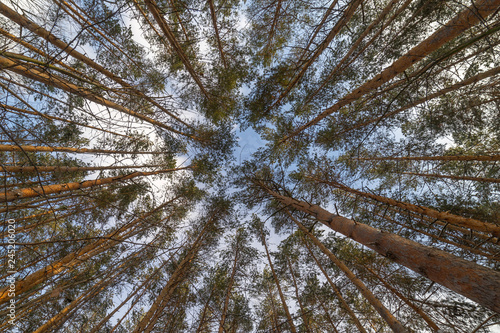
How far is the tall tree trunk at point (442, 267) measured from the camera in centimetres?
172

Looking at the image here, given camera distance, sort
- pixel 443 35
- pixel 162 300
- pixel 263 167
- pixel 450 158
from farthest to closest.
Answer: pixel 263 167 < pixel 450 158 < pixel 162 300 < pixel 443 35

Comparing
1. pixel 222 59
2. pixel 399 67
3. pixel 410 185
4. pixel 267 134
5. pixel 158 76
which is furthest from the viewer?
pixel 267 134

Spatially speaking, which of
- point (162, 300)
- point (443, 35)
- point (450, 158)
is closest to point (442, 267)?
point (443, 35)

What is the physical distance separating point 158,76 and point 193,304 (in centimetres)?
759

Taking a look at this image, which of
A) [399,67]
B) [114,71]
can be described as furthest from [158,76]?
[399,67]

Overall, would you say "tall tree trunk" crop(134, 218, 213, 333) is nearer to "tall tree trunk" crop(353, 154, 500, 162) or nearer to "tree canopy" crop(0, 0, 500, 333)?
"tree canopy" crop(0, 0, 500, 333)

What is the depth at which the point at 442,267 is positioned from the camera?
2.03 m

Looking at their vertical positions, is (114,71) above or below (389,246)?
above

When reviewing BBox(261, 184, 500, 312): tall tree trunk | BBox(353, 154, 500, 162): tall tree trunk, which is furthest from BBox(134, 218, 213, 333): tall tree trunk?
BBox(353, 154, 500, 162): tall tree trunk

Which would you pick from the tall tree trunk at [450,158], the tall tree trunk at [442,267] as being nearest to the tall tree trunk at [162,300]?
the tall tree trunk at [442,267]

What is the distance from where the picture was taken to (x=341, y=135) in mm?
6715

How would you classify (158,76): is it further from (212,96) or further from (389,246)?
(389,246)

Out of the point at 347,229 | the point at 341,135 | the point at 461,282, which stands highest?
the point at 341,135

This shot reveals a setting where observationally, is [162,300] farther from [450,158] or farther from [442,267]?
[450,158]
